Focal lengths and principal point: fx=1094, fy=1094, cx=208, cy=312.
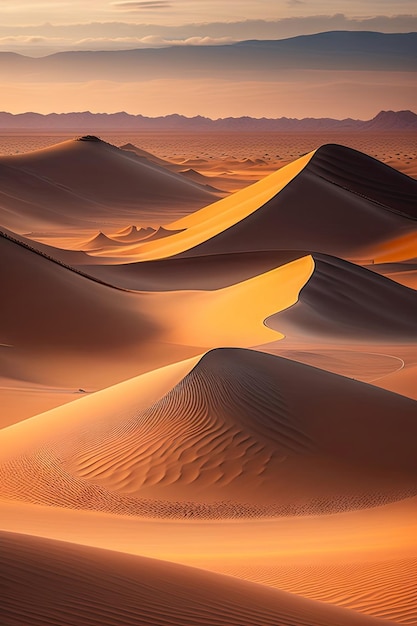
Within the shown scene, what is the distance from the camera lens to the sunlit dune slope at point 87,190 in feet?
210

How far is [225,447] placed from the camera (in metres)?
13.0

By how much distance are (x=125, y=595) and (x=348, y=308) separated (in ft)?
70.8

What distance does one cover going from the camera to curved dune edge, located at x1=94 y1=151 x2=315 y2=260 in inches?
1773

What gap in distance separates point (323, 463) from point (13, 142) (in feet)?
555

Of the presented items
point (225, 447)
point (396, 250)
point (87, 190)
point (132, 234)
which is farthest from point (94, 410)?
point (87, 190)

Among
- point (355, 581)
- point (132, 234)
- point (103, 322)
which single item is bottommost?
point (132, 234)

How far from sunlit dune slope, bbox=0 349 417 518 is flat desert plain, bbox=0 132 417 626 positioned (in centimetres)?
3

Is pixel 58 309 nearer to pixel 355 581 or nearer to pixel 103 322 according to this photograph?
pixel 103 322

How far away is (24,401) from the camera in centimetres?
1789

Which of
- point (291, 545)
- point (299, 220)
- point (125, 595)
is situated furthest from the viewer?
point (299, 220)

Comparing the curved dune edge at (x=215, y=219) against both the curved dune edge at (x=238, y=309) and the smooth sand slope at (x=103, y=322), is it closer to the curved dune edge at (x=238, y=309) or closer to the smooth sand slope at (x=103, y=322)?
the curved dune edge at (x=238, y=309)

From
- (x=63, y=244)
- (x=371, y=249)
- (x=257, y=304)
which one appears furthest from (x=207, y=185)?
(x=257, y=304)

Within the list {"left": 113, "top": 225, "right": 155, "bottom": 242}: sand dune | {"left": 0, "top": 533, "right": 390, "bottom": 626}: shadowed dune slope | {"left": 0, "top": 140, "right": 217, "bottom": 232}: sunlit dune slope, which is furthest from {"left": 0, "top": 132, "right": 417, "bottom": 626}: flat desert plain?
{"left": 0, "top": 140, "right": 217, "bottom": 232}: sunlit dune slope

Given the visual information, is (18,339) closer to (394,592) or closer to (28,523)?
(28,523)
